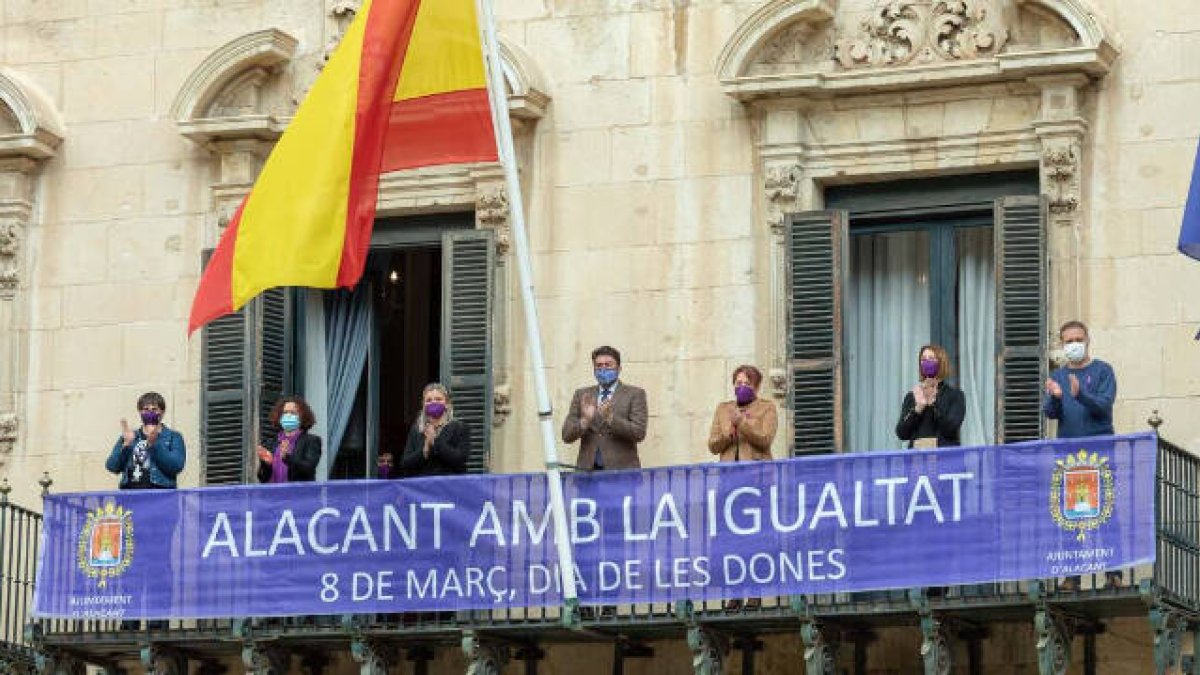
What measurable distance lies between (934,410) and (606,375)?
2.43 meters

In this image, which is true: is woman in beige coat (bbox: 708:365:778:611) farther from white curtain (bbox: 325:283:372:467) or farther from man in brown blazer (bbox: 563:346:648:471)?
white curtain (bbox: 325:283:372:467)

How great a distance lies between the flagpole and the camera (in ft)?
89.6

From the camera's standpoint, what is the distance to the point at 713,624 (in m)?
27.5

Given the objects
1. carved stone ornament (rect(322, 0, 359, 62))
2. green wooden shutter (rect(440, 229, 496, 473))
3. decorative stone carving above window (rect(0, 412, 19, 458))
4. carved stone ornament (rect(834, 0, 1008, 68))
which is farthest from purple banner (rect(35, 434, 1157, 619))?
carved stone ornament (rect(322, 0, 359, 62))

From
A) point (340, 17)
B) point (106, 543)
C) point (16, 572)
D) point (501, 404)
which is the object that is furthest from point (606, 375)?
point (16, 572)

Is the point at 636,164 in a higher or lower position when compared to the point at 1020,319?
higher

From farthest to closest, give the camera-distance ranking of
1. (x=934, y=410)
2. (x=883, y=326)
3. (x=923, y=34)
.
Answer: (x=883, y=326), (x=923, y=34), (x=934, y=410)

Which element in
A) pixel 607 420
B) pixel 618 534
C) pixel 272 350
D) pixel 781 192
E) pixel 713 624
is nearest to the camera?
pixel 713 624

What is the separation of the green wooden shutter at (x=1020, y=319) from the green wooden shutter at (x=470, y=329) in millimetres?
3878

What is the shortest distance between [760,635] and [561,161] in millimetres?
4058

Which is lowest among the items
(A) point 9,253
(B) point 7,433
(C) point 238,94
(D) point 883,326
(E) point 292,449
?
(E) point 292,449

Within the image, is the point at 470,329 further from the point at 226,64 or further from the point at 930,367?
the point at 930,367

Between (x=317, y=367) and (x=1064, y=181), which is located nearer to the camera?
(x=1064, y=181)

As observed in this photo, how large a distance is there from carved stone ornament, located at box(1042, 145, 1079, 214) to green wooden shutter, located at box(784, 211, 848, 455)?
156 cm
